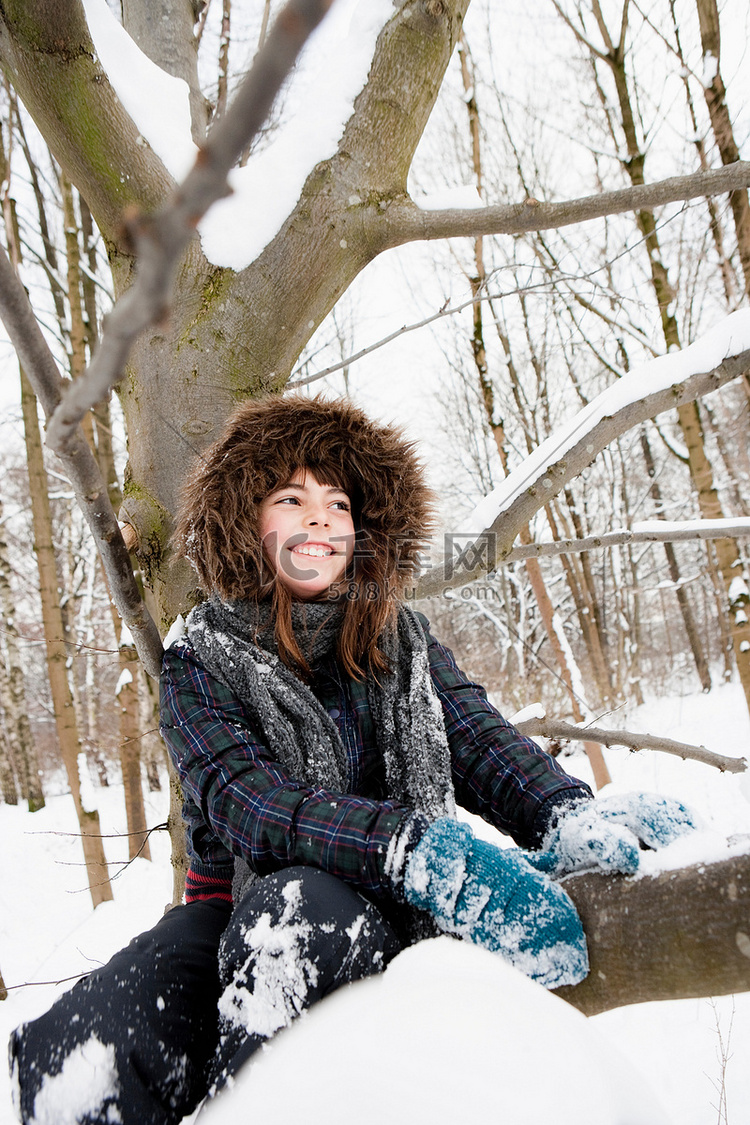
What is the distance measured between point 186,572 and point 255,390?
0.58 metres

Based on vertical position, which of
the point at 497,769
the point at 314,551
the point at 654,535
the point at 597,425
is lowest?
the point at 497,769

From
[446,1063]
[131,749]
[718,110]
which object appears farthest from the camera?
[131,749]

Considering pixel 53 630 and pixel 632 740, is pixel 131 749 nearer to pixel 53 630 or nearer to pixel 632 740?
pixel 53 630

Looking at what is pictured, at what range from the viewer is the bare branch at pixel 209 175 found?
28 cm

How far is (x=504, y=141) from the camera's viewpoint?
696cm

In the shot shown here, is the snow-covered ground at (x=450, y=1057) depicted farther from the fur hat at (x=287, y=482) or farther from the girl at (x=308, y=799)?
the fur hat at (x=287, y=482)

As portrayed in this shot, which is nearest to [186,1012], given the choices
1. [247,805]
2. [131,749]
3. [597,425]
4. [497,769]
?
[247,805]

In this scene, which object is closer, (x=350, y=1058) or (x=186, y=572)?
(x=350, y=1058)

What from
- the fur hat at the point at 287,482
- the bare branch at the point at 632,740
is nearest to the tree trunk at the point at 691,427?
the bare branch at the point at 632,740

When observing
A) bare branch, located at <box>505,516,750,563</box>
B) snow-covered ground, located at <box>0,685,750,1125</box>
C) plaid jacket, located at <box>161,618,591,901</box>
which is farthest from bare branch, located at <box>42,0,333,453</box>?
bare branch, located at <box>505,516,750,563</box>

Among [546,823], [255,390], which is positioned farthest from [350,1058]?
[255,390]

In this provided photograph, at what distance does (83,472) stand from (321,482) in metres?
0.96

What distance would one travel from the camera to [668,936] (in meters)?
0.86

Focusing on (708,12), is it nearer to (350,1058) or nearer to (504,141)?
(504,141)
